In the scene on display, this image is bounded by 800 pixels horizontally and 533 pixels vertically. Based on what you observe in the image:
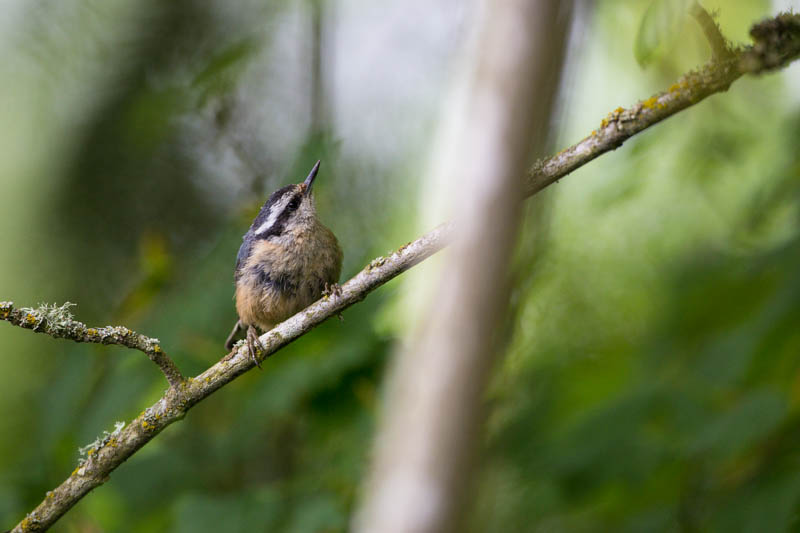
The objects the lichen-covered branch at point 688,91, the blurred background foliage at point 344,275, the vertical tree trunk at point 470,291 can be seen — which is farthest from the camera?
the blurred background foliage at point 344,275

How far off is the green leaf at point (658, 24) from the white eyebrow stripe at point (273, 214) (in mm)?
2634

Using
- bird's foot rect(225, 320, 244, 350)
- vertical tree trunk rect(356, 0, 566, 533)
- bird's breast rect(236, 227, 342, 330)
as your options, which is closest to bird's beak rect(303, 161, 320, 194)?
bird's breast rect(236, 227, 342, 330)

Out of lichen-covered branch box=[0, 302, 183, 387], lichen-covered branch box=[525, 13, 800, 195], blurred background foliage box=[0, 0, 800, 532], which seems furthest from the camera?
blurred background foliage box=[0, 0, 800, 532]

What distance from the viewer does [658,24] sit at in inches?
104

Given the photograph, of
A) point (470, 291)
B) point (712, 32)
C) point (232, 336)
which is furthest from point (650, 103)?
point (232, 336)

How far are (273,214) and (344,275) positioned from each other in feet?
2.00

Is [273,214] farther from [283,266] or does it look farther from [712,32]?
[712,32]

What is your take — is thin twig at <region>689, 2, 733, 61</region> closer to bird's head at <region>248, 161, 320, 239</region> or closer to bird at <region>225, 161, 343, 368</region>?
bird at <region>225, 161, 343, 368</region>

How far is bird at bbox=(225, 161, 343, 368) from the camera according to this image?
4.44 m

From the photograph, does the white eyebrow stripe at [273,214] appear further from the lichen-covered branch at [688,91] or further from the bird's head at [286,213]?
the lichen-covered branch at [688,91]

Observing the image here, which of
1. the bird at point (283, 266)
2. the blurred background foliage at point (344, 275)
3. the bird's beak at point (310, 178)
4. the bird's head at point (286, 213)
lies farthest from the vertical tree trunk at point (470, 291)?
the bird's head at point (286, 213)

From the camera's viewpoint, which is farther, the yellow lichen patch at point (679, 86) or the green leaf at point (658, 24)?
the green leaf at point (658, 24)

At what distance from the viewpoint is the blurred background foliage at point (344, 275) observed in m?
3.96

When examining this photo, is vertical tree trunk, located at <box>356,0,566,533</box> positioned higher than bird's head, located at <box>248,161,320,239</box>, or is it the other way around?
bird's head, located at <box>248,161,320,239</box>
